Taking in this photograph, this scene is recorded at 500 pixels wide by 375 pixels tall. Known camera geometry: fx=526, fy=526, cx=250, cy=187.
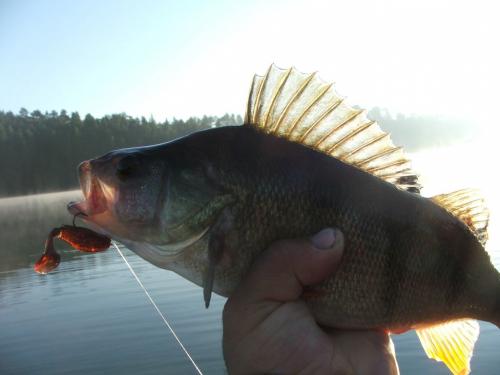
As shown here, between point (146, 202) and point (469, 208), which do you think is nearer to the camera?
point (146, 202)

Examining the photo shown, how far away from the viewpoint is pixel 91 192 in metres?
3.15

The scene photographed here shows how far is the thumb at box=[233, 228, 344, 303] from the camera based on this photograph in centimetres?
306

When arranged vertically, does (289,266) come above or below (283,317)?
above

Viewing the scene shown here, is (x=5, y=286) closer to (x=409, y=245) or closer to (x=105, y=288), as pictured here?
(x=105, y=288)

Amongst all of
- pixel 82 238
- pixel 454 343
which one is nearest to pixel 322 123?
pixel 82 238

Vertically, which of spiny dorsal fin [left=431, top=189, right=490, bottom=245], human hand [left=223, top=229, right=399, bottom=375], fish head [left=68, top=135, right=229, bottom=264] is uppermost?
fish head [left=68, top=135, right=229, bottom=264]

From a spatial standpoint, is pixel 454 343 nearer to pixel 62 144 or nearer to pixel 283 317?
pixel 283 317

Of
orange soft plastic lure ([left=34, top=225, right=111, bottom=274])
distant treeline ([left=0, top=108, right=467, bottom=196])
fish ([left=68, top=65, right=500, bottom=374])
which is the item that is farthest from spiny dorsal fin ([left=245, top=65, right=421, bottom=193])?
distant treeline ([left=0, top=108, right=467, bottom=196])

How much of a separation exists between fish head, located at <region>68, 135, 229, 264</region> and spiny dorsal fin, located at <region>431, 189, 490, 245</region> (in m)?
1.65

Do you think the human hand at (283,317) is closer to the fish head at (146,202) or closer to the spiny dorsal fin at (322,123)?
the fish head at (146,202)

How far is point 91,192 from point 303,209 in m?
1.28

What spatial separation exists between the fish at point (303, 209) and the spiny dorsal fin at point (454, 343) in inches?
9.5

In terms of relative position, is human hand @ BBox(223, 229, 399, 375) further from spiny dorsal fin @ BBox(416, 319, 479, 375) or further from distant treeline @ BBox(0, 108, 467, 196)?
distant treeline @ BBox(0, 108, 467, 196)

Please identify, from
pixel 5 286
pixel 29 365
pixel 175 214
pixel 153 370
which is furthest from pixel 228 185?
pixel 5 286
